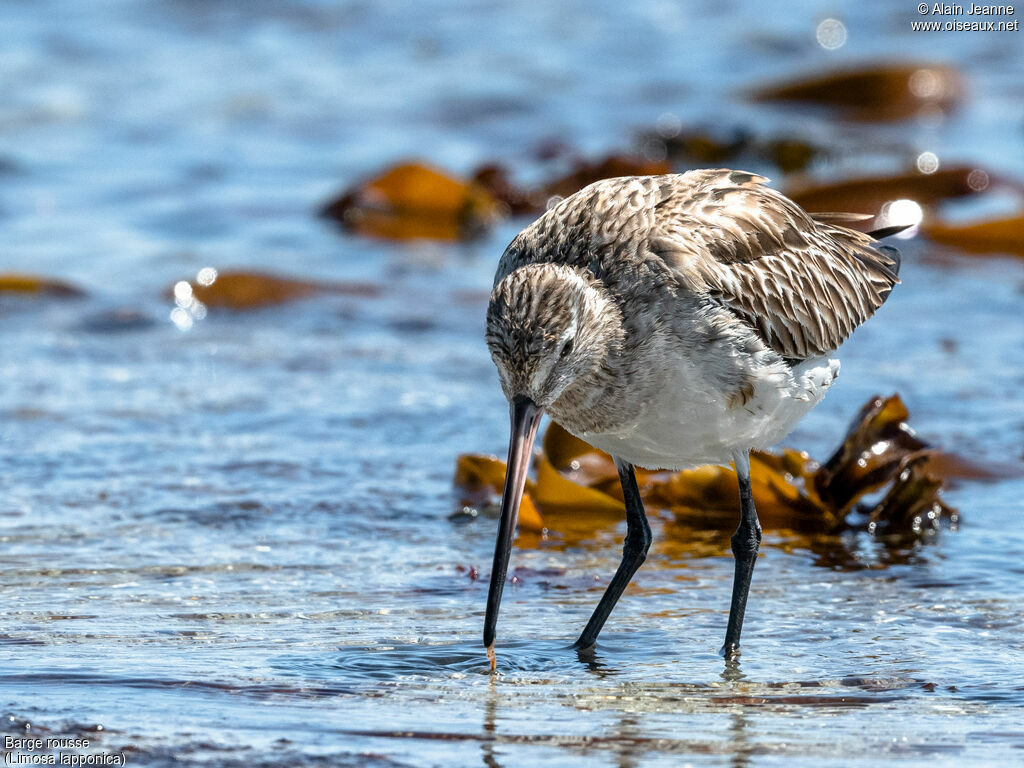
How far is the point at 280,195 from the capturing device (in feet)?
40.8

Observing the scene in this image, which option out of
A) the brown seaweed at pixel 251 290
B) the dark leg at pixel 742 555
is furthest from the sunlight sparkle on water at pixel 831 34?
the dark leg at pixel 742 555

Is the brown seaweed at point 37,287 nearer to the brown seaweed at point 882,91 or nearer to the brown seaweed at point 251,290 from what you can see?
the brown seaweed at point 251,290

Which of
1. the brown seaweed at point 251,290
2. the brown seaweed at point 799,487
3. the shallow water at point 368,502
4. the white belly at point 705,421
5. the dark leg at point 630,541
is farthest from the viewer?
the brown seaweed at point 251,290

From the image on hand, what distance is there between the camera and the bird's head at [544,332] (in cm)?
459

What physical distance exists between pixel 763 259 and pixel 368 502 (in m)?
2.15

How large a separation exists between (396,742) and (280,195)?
8.77m

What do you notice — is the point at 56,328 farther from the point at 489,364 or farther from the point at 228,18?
the point at 228,18

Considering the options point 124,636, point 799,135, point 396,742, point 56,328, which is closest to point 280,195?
point 56,328

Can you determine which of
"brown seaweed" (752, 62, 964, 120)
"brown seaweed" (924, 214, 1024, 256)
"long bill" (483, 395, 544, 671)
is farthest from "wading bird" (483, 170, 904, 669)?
"brown seaweed" (752, 62, 964, 120)

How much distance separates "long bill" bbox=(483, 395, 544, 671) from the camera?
4.59m

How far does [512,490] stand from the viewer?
466 cm

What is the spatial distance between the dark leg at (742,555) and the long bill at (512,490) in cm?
88

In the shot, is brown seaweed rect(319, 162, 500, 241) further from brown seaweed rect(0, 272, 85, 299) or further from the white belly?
the white belly

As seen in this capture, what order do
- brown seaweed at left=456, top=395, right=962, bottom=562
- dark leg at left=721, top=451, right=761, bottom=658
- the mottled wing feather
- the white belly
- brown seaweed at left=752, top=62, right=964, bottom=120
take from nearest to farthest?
the white belly
dark leg at left=721, top=451, right=761, bottom=658
the mottled wing feather
brown seaweed at left=456, top=395, right=962, bottom=562
brown seaweed at left=752, top=62, right=964, bottom=120
